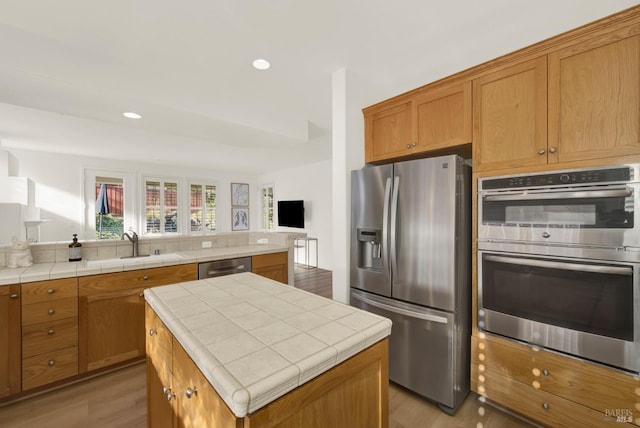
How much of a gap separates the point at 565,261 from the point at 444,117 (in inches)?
45.2

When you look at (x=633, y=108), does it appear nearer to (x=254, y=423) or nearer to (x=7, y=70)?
(x=254, y=423)

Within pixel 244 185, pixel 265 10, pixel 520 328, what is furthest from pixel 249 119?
pixel 244 185

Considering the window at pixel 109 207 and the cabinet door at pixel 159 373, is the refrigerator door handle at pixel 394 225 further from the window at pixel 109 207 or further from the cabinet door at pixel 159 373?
the window at pixel 109 207

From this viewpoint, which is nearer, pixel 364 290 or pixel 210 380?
pixel 210 380

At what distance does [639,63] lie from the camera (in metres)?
1.22

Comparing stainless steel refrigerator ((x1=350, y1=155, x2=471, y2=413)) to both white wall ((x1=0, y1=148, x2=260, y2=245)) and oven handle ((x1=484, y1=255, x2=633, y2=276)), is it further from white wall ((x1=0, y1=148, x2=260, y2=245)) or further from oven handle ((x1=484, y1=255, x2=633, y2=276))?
white wall ((x1=0, y1=148, x2=260, y2=245))


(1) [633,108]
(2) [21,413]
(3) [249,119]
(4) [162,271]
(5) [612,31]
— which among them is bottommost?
(2) [21,413]

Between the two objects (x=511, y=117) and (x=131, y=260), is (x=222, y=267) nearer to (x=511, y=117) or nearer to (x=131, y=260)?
(x=131, y=260)

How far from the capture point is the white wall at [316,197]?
19.9 ft

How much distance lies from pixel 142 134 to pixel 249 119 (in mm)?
2277

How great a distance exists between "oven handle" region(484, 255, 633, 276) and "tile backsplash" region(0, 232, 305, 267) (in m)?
2.26

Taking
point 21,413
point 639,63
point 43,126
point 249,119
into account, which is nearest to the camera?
point 639,63

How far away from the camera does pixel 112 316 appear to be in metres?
2.09

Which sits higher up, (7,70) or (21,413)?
(7,70)
